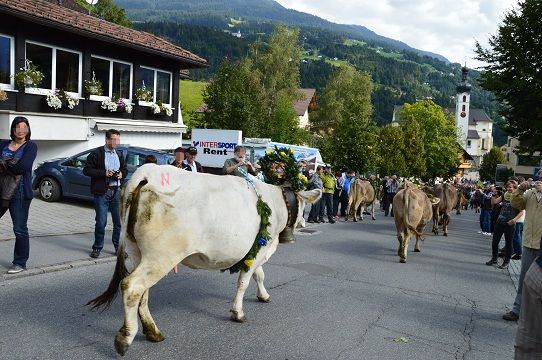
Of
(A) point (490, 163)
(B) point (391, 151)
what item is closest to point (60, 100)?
(B) point (391, 151)

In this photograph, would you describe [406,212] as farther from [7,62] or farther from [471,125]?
[471,125]

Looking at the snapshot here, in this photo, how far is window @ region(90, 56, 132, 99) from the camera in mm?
19312

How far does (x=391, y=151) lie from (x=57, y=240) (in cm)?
3708

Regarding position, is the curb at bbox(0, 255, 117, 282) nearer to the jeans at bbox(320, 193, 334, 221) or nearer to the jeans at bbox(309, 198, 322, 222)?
the jeans at bbox(309, 198, 322, 222)

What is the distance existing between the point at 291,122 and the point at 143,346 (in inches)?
1448

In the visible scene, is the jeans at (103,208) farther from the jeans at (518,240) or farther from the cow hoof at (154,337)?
the jeans at (518,240)

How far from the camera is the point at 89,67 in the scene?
18.6 metres

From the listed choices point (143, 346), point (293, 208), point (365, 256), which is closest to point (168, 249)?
point (143, 346)

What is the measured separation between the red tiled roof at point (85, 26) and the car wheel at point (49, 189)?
5376 millimetres

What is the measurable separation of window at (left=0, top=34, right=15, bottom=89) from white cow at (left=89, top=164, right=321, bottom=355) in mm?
13590

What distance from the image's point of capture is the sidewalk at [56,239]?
7.54 meters

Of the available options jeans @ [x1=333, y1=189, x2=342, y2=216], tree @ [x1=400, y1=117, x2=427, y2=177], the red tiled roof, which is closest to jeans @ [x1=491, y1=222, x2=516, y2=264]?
jeans @ [x1=333, y1=189, x2=342, y2=216]

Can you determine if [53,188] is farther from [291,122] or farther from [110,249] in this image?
[291,122]

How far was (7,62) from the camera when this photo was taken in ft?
52.3
